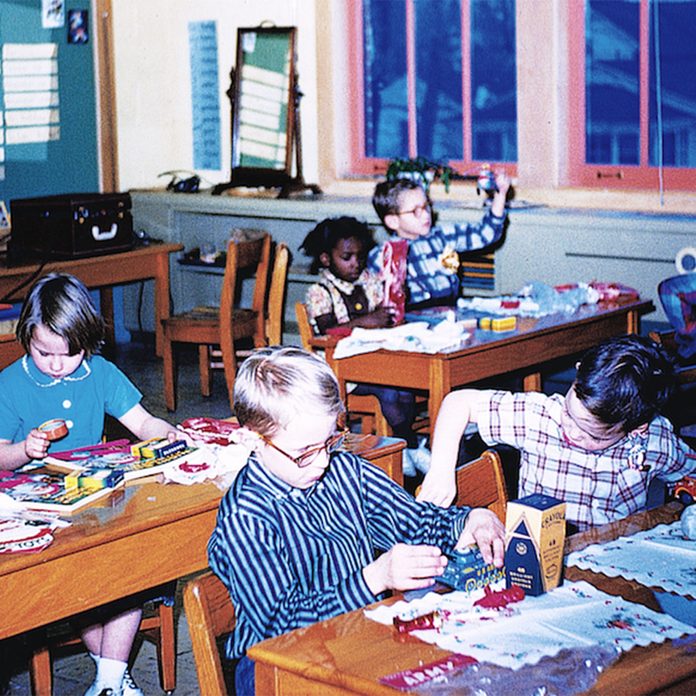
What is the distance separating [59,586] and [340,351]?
2.38 metres

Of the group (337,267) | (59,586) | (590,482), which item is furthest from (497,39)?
(59,586)

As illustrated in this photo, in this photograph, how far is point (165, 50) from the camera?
8.78 meters

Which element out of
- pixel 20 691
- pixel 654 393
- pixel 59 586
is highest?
pixel 654 393

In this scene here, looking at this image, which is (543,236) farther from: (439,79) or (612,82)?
(439,79)

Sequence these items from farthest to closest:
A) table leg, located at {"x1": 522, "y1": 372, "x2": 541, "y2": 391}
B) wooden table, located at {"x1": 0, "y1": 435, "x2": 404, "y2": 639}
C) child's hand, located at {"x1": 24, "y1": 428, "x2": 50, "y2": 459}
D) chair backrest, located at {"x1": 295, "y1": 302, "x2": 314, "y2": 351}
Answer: table leg, located at {"x1": 522, "y1": 372, "x2": 541, "y2": 391}
chair backrest, located at {"x1": 295, "y1": 302, "x2": 314, "y2": 351}
child's hand, located at {"x1": 24, "y1": 428, "x2": 50, "y2": 459}
wooden table, located at {"x1": 0, "y1": 435, "x2": 404, "y2": 639}

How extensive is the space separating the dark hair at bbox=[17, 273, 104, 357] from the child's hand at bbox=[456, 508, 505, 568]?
1.34 m

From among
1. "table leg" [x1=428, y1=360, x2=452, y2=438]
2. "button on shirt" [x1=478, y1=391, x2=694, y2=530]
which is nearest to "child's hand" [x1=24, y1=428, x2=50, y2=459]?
"button on shirt" [x1=478, y1=391, x2=694, y2=530]

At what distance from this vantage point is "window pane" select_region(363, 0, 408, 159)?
787 centimetres

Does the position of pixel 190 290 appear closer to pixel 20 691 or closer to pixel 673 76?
pixel 673 76

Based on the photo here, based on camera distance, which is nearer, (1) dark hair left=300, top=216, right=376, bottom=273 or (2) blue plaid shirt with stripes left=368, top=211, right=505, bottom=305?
(1) dark hair left=300, top=216, right=376, bottom=273

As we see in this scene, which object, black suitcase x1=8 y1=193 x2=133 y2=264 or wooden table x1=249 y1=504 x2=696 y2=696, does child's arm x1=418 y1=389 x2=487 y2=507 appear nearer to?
wooden table x1=249 y1=504 x2=696 y2=696

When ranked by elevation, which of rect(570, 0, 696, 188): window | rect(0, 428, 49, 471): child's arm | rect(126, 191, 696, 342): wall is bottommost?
rect(0, 428, 49, 471): child's arm

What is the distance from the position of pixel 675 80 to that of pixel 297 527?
4.98 meters

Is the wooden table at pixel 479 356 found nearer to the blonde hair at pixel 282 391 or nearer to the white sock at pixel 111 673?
the white sock at pixel 111 673
